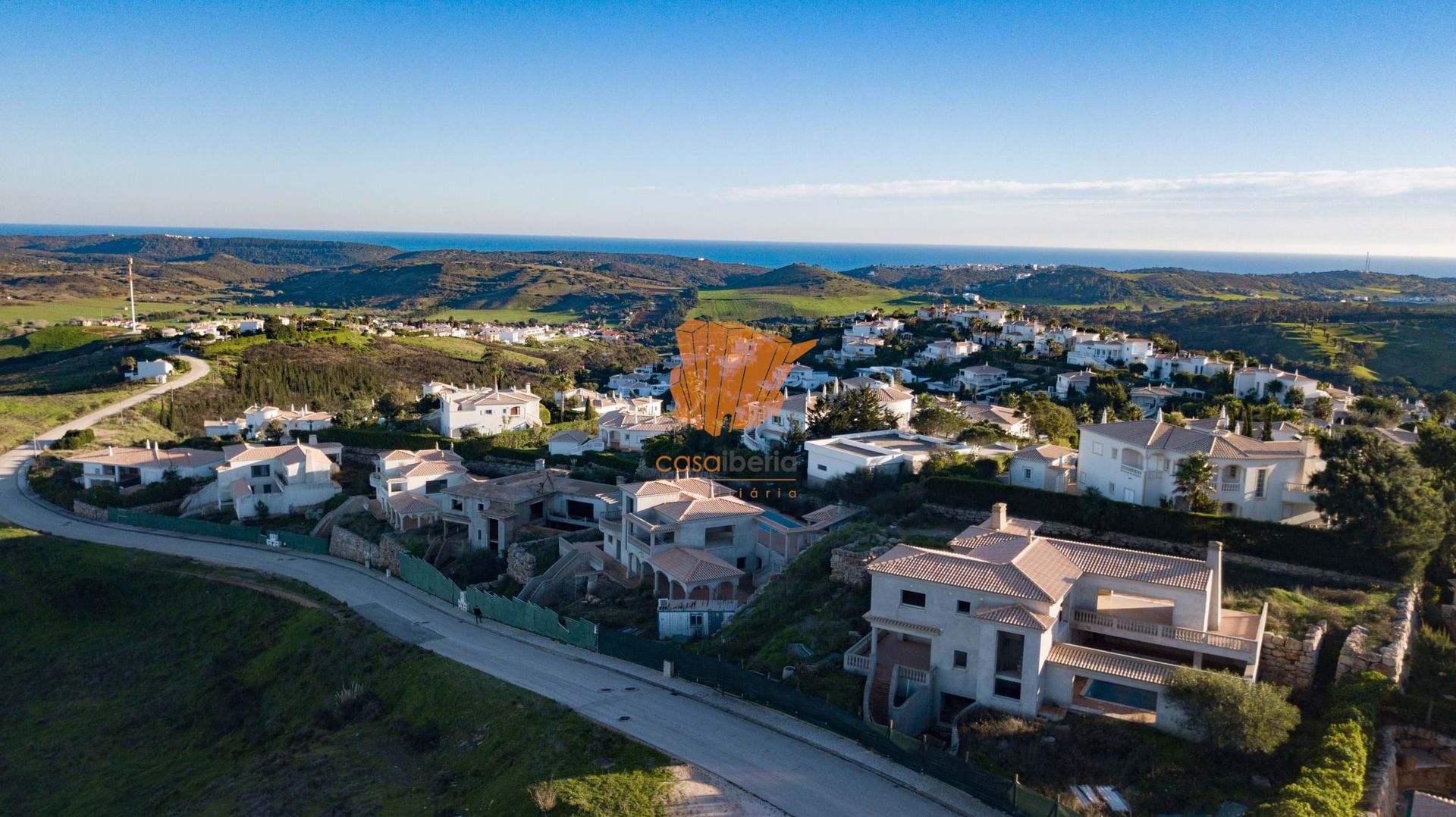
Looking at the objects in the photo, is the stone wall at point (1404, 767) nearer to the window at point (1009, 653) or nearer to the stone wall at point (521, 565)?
the window at point (1009, 653)

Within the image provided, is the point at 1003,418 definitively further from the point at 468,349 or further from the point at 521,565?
the point at 468,349

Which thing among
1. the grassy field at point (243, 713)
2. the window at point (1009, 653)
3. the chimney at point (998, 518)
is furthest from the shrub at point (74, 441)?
the window at point (1009, 653)

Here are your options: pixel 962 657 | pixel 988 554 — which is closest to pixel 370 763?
pixel 962 657

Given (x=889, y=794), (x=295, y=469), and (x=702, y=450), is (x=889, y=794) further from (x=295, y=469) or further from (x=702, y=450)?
(x=295, y=469)

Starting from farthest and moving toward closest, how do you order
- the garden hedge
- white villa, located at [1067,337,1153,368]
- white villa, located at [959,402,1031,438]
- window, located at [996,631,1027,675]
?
white villa, located at [1067,337,1153,368] < white villa, located at [959,402,1031,438] < the garden hedge < window, located at [996,631,1027,675]

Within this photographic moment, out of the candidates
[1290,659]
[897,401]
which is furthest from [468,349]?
[1290,659]

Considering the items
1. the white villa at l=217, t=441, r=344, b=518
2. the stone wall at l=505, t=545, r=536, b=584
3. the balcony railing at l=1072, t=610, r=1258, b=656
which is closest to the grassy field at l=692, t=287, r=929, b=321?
the white villa at l=217, t=441, r=344, b=518

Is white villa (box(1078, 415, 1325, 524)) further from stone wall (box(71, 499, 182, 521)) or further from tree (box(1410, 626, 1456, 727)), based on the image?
stone wall (box(71, 499, 182, 521))
